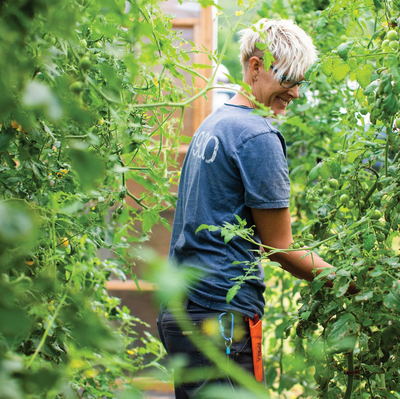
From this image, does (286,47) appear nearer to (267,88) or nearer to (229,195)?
(267,88)

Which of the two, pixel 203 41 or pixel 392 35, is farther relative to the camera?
pixel 203 41

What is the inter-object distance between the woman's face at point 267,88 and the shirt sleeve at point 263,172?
0.75ft

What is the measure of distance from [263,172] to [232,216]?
15 cm

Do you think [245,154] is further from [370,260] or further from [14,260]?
[14,260]

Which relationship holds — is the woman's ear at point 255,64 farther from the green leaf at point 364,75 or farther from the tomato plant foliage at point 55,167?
the green leaf at point 364,75

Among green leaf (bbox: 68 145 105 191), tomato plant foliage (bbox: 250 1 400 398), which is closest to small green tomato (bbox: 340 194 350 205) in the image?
tomato plant foliage (bbox: 250 1 400 398)

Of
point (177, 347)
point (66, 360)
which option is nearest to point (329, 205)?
point (177, 347)

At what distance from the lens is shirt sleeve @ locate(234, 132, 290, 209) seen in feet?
4.04

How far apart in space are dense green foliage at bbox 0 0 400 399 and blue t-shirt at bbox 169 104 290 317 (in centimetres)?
13

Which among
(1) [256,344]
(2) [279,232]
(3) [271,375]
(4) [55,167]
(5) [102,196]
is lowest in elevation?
(3) [271,375]

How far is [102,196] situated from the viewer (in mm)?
1043

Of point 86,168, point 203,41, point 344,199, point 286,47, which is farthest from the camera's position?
point 203,41

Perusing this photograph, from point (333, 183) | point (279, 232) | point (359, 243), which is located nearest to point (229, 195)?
point (279, 232)

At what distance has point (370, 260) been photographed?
0.91 metres
